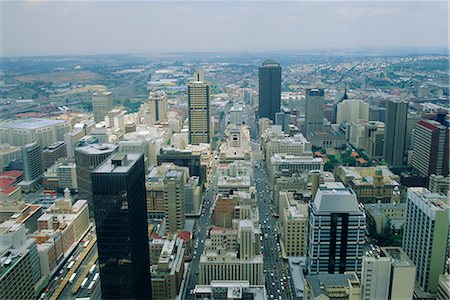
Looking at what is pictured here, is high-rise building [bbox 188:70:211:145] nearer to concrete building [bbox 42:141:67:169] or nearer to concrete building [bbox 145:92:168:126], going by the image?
concrete building [bbox 145:92:168:126]

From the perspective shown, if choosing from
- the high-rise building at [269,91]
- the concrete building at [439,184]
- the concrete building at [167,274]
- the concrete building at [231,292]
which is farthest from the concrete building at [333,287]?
the high-rise building at [269,91]

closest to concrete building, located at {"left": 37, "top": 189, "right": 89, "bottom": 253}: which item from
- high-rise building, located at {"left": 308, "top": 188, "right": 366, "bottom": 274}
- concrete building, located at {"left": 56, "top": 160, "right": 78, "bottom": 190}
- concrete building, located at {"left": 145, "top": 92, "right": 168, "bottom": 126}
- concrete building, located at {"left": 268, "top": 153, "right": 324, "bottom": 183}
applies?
concrete building, located at {"left": 56, "top": 160, "right": 78, "bottom": 190}

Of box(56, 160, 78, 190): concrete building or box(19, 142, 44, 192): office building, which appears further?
box(56, 160, 78, 190): concrete building

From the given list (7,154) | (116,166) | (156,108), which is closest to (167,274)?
(116,166)

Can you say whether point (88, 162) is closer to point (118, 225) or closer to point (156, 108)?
point (118, 225)

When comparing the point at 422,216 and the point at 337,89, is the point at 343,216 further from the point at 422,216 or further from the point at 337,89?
the point at 337,89

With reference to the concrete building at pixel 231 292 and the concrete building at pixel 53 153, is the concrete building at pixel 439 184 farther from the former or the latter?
the concrete building at pixel 53 153

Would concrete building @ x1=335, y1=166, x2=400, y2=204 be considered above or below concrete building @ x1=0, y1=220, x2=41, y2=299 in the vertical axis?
below
